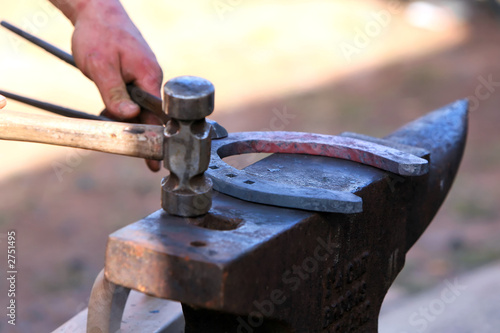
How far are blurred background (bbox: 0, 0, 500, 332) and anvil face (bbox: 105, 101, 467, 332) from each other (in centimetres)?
154

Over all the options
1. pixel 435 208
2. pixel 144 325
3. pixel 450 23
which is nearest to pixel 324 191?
pixel 435 208

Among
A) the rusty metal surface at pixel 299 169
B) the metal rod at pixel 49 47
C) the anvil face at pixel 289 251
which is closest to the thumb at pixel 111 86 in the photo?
the metal rod at pixel 49 47

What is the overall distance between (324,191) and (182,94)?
364mm

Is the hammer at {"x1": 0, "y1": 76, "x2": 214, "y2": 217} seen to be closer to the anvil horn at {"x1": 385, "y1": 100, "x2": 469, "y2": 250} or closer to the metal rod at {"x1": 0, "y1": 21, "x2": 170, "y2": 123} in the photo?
the metal rod at {"x1": 0, "y1": 21, "x2": 170, "y2": 123}

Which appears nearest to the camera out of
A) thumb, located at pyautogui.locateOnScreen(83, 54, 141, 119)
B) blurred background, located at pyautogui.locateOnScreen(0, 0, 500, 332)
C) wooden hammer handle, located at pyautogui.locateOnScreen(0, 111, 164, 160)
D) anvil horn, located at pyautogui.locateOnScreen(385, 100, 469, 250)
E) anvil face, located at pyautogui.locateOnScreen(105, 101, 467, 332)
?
anvil face, located at pyautogui.locateOnScreen(105, 101, 467, 332)

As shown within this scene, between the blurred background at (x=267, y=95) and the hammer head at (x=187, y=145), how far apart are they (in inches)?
78.1

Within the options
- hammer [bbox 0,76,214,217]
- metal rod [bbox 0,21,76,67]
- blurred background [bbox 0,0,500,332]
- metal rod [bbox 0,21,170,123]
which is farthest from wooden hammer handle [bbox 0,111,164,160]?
blurred background [bbox 0,0,500,332]

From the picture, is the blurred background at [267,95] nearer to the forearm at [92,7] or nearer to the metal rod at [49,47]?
the metal rod at [49,47]

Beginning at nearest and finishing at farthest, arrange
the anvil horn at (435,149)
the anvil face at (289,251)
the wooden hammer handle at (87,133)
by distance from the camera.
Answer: the anvil face at (289,251)
the wooden hammer handle at (87,133)
the anvil horn at (435,149)

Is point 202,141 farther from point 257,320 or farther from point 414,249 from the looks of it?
point 414,249

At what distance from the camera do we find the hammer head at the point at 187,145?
116cm

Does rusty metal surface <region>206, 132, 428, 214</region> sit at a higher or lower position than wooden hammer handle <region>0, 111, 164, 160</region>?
lower

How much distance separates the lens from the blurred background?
143 inches

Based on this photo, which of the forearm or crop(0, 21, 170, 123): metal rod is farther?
the forearm
